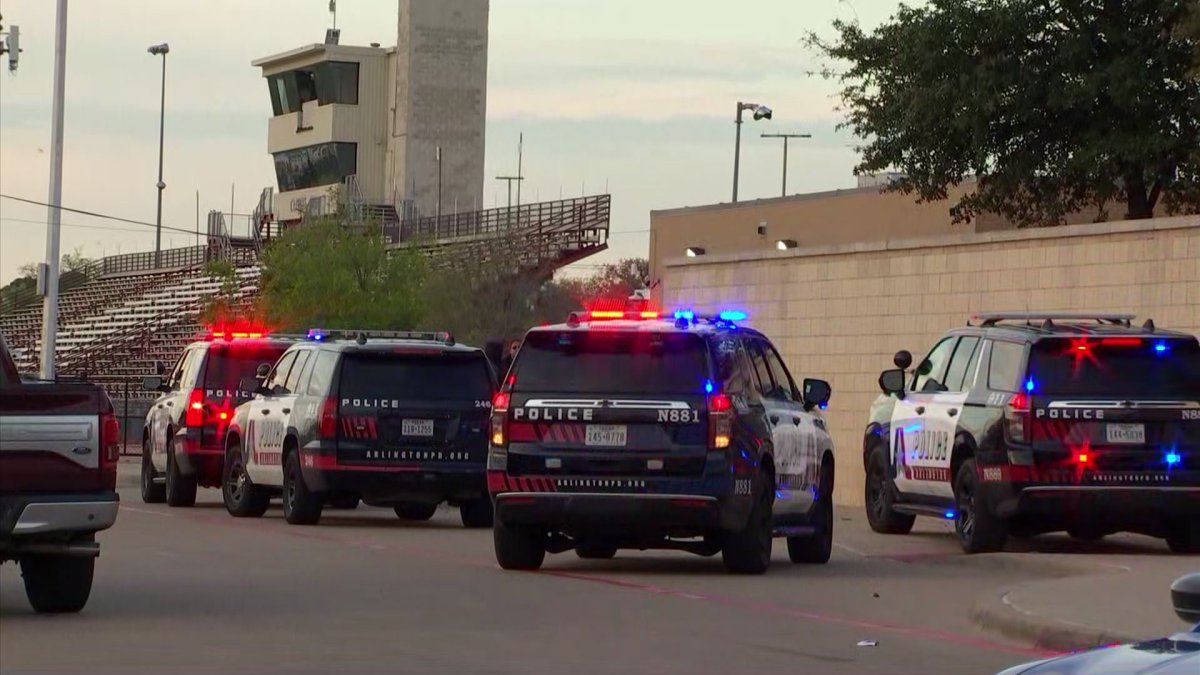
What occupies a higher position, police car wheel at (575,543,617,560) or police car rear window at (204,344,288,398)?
police car rear window at (204,344,288,398)

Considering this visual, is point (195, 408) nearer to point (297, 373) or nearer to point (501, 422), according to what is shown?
point (297, 373)

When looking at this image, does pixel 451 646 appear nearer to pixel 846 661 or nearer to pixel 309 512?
pixel 846 661

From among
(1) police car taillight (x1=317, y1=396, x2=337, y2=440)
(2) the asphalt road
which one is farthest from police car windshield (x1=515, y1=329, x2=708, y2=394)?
(1) police car taillight (x1=317, y1=396, x2=337, y2=440)

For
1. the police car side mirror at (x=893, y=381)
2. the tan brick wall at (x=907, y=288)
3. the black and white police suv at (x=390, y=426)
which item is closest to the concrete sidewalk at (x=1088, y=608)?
the police car side mirror at (x=893, y=381)

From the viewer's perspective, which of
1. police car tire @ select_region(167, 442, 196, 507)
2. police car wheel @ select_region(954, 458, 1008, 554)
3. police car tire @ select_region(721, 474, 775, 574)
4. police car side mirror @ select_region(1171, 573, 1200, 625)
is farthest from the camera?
police car tire @ select_region(167, 442, 196, 507)

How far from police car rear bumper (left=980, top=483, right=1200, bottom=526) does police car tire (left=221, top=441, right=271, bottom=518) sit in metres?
9.34

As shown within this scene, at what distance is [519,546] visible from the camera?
58.3 feet

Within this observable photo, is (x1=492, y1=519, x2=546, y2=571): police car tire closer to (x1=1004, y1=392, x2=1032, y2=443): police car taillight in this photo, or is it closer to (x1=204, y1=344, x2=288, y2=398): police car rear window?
(x1=1004, y1=392, x2=1032, y2=443): police car taillight

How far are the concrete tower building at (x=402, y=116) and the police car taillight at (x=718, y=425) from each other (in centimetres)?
6826

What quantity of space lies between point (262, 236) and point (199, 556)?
69219 millimetres

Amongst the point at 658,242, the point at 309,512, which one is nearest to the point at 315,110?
the point at 658,242

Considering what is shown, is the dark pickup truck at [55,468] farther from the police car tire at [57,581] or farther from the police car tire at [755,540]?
the police car tire at [755,540]

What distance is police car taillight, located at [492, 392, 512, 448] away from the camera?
56.0 feet

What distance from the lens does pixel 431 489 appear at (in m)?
22.9
